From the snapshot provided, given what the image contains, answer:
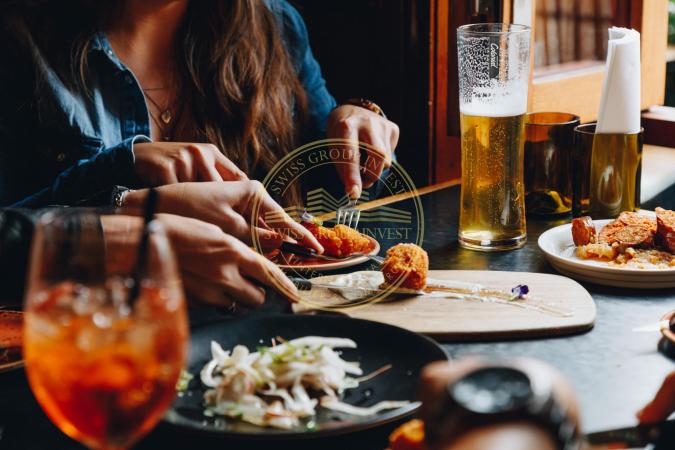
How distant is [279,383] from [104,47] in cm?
121

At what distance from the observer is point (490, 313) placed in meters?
1.18

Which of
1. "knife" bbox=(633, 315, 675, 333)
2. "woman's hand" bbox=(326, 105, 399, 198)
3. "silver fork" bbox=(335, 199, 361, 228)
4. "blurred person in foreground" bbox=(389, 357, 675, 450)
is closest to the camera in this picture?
"blurred person in foreground" bbox=(389, 357, 675, 450)

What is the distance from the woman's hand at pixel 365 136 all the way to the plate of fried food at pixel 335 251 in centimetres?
32

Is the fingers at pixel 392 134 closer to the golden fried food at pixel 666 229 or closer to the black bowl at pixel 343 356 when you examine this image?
the golden fried food at pixel 666 229

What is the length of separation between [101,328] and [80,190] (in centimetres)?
114

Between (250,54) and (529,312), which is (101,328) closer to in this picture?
(529,312)

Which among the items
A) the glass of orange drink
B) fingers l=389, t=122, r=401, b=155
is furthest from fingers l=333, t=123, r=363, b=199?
the glass of orange drink

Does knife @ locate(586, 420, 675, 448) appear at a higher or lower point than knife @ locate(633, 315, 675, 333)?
higher

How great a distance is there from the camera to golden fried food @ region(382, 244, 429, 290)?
1.26 meters

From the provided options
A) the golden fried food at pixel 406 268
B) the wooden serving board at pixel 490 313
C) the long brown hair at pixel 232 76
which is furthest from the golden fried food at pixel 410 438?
the long brown hair at pixel 232 76

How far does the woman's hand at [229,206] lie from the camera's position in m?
1.36

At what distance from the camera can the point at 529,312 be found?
118 centimetres

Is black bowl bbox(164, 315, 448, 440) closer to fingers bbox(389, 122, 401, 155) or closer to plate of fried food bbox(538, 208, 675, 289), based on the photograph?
plate of fried food bbox(538, 208, 675, 289)

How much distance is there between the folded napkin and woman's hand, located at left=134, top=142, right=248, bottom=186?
0.70 m
